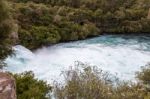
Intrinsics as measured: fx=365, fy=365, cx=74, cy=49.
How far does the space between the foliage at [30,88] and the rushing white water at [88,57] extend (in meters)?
9.24

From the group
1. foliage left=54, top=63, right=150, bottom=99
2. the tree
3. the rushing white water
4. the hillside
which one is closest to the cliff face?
foliage left=54, top=63, right=150, bottom=99

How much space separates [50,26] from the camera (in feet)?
137

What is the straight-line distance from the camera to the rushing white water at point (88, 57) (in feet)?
97.6

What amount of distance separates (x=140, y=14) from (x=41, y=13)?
13.7 meters

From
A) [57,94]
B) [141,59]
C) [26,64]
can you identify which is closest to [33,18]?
[26,64]

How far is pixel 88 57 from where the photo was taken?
3400 cm

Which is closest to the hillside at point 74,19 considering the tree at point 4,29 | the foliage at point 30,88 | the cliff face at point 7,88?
the tree at point 4,29

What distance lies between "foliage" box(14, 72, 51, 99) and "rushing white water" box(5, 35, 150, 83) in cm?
924

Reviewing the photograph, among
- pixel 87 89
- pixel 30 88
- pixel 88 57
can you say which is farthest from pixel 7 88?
pixel 88 57

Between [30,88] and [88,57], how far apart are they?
18.0m

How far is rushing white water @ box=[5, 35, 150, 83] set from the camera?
29734 millimetres

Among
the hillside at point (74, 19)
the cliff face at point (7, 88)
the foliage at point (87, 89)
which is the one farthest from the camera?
the hillside at point (74, 19)

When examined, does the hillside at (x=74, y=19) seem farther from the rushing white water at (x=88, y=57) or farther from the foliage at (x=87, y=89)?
the foliage at (x=87, y=89)

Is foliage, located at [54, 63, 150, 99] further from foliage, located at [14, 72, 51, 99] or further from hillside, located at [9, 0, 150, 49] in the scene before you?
hillside, located at [9, 0, 150, 49]
